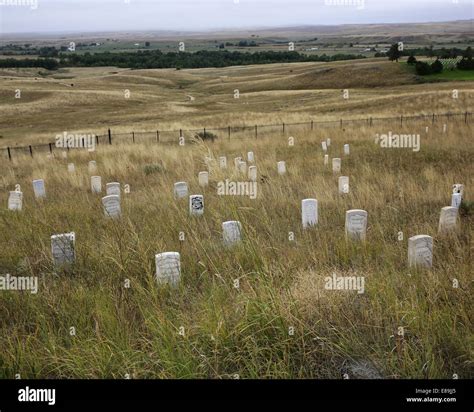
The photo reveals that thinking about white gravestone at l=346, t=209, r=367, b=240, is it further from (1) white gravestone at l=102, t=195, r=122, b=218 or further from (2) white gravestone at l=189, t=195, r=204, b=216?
(1) white gravestone at l=102, t=195, r=122, b=218

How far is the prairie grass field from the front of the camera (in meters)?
3.34

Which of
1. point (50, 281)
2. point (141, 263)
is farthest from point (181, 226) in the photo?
point (50, 281)

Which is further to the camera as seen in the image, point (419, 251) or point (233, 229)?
point (233, 229)

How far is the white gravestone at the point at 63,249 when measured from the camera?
5441 millimetres

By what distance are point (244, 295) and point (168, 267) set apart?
1.11 m

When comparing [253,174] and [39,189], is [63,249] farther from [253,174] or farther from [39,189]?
[39,189]

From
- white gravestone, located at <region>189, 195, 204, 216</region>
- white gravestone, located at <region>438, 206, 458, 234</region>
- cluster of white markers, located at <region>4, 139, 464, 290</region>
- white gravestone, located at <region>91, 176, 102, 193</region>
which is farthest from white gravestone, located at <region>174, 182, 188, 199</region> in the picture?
white gravestone, located at <region>438, 206, 458, 234</region>

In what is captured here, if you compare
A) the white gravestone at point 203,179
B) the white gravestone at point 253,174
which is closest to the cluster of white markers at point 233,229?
the white gravestone at point 203,179

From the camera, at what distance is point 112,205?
7742 mm

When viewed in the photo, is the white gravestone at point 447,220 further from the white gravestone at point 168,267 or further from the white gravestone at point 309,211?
the white gravestone at point 168,267

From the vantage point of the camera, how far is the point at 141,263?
509cm

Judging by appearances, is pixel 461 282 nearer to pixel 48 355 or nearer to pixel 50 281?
pixel 48 355

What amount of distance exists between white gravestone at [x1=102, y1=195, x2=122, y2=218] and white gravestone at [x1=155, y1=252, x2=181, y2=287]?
3.01 meters

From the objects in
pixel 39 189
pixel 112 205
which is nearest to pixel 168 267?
pixel 112 205
